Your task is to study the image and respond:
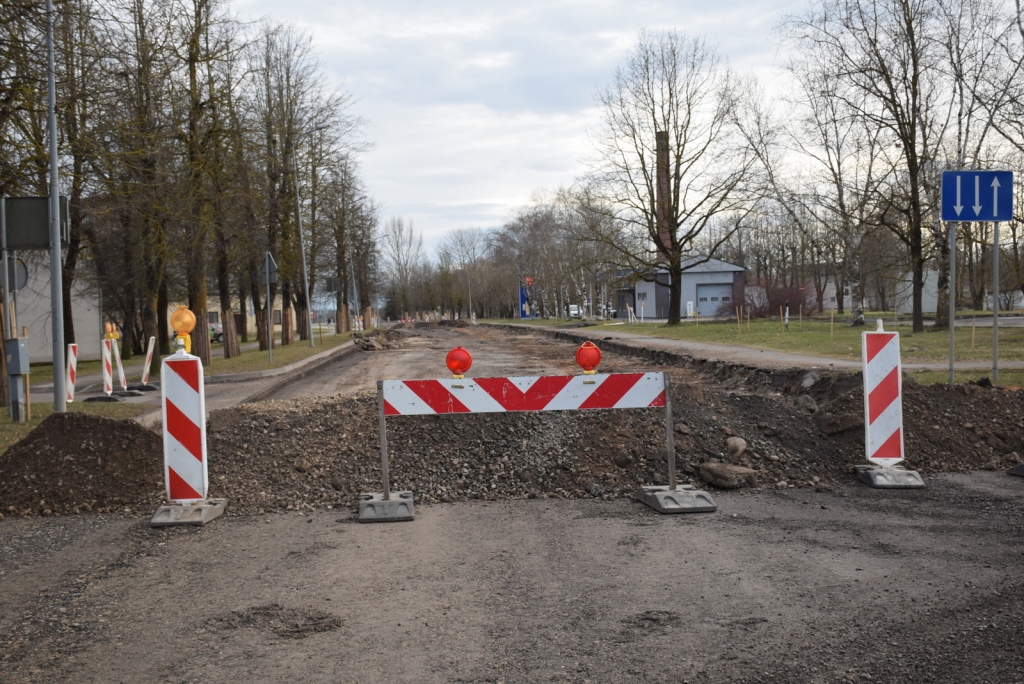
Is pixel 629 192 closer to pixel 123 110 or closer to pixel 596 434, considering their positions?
pixel 123 110

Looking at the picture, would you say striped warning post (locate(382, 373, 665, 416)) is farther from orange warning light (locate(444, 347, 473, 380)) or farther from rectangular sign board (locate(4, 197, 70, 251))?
rectangular sign board (locate(4, 197, 70, 251))

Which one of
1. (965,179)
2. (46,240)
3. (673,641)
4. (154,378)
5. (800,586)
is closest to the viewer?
(673,641)

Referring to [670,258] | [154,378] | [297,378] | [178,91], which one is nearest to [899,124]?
[670,258]

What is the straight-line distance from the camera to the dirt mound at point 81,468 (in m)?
7.16

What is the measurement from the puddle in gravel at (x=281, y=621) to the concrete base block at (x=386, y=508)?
2.03m

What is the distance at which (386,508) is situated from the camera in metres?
6.73

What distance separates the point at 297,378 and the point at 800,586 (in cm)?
1749

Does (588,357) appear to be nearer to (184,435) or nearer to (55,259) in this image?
(184,435)

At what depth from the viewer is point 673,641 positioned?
3.95m

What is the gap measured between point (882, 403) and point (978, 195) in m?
5.17

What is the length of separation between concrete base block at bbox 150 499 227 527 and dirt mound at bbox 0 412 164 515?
659mm

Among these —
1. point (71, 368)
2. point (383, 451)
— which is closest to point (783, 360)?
point (383, 451)

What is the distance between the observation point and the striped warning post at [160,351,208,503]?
22.4 ft

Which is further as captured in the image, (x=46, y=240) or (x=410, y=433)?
(x=46, y=240)
